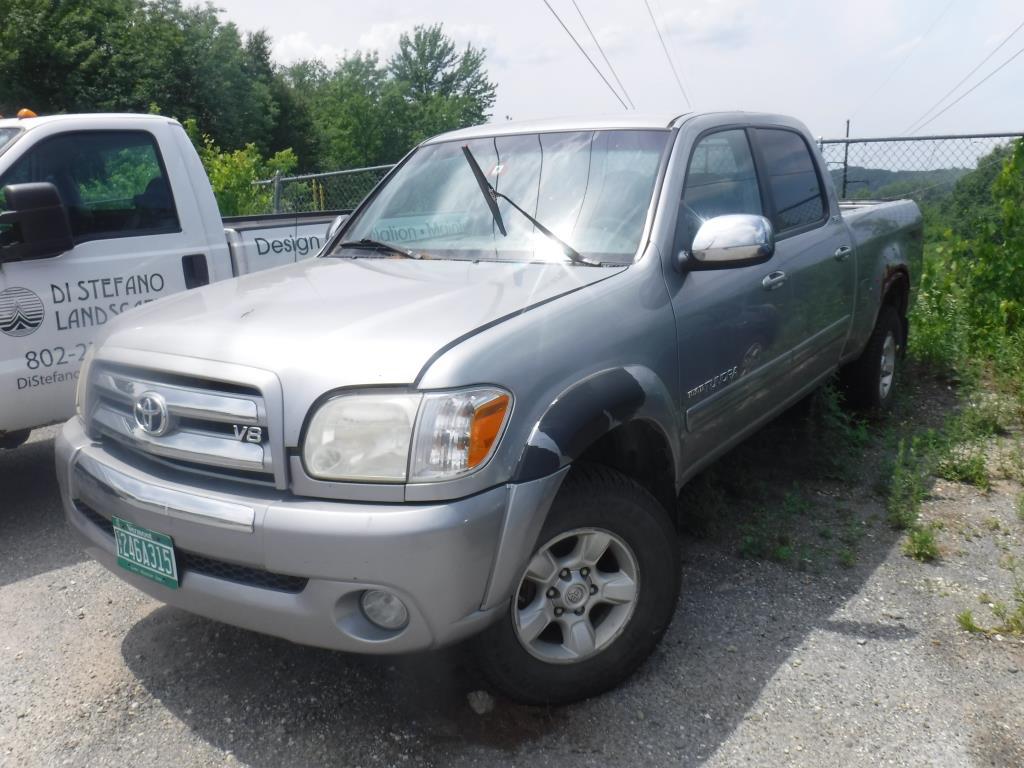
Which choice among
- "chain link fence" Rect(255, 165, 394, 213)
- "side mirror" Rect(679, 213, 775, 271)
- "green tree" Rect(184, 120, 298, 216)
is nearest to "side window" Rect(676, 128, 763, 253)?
"side mirror" Rect(679, 213, 775, 271)

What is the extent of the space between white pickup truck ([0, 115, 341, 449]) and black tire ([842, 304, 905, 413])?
3515mm

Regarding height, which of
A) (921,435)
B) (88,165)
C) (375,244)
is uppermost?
(88,165)

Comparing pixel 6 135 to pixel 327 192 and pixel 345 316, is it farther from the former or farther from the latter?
pixel 327 192

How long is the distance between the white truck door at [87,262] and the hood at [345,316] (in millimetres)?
1139

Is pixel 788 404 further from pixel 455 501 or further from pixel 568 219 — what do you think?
pixel 455 501

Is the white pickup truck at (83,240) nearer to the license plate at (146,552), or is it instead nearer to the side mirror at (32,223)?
the side mirror at (32,223)

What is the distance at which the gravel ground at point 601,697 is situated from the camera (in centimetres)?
265

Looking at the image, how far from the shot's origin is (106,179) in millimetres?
4684

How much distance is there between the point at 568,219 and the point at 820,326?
1625 mm

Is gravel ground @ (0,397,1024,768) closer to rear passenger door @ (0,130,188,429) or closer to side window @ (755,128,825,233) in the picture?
rear passenger door @ (0,130,188,429)

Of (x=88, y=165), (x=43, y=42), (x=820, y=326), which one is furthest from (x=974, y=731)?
(x=43, y=42)

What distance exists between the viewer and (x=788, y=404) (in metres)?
4.24

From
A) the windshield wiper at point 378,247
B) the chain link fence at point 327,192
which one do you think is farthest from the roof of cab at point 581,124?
the chain link fence at point 327,192

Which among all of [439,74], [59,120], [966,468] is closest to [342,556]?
[59,120]
